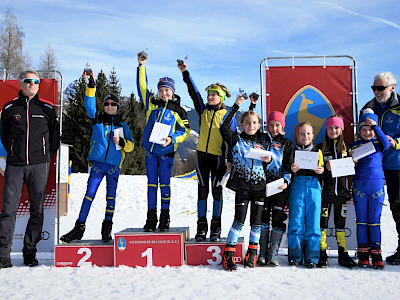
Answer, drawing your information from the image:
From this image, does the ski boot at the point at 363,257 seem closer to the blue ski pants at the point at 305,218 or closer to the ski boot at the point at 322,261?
the ski boot at the point at 322,261

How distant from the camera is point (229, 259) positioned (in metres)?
4.24

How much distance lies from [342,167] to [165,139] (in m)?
2.12

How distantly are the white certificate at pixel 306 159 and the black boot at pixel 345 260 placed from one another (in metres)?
1.10

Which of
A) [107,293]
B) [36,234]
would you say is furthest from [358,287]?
[36,234]

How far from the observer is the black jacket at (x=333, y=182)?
15.3ft

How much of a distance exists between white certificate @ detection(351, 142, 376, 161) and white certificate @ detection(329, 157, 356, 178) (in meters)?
0.10

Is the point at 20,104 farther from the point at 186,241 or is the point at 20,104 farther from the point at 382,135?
the point at 382,135

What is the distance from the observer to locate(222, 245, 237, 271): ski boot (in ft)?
13.8

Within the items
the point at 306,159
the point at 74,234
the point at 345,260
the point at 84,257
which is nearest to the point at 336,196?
the point at 306,159

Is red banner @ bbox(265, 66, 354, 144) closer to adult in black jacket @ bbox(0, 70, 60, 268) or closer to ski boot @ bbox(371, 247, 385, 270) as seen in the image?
ski boot @ bbox(371, 247, 385, 270)

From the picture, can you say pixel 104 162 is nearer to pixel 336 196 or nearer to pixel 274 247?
pixel 274 247

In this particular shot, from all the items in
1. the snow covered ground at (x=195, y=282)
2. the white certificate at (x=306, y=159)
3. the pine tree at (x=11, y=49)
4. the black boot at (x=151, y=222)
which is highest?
the pine tree at (x=11, y=49)

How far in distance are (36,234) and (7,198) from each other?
1.83 feet

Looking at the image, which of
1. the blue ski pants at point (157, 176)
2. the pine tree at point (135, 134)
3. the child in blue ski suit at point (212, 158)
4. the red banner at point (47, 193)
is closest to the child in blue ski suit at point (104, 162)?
the blue ski pants at point (157, 176)
